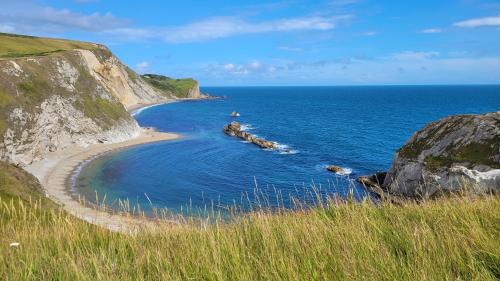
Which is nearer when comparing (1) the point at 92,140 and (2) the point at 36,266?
(2) the point at 36,266

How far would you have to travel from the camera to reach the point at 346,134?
329ft

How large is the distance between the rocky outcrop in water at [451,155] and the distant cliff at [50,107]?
5059 centimetres

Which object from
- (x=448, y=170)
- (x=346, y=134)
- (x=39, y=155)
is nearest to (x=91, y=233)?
(x=448, y=170)

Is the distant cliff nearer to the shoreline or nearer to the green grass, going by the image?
the green grass

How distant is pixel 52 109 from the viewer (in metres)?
72.1

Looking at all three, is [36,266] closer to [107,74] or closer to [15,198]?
[15,198]

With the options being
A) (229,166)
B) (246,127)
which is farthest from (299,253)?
(246,127)

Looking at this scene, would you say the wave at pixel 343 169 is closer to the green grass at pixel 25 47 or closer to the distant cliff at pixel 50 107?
the distant cliff at pixel 50 107

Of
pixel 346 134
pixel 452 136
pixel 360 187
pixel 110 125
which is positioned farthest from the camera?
pixel 346 134

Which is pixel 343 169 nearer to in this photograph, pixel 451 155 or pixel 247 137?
pixel 451 155

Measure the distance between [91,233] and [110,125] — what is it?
81.2m

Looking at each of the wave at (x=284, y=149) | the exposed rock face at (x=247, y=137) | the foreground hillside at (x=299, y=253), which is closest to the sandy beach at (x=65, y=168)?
the exposed rock face at (x=247, y=137)

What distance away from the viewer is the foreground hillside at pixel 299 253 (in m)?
4.33

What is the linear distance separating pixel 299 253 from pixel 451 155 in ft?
131
